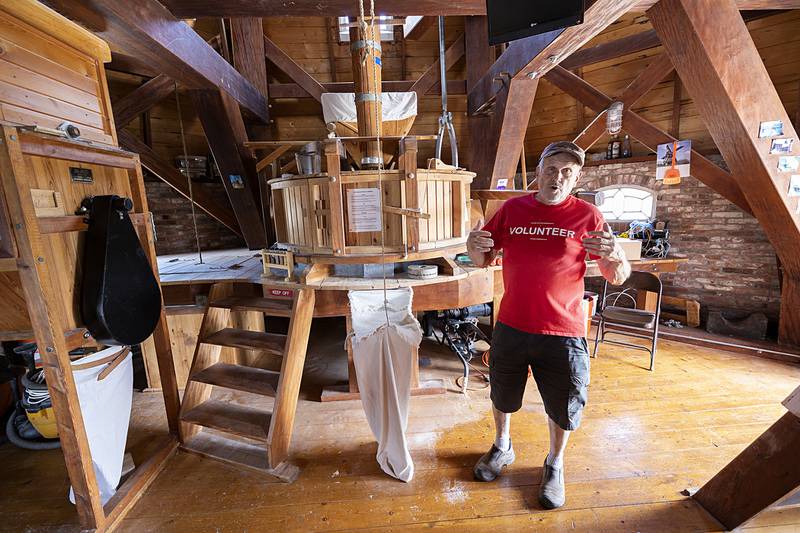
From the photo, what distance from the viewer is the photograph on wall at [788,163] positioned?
111 inches

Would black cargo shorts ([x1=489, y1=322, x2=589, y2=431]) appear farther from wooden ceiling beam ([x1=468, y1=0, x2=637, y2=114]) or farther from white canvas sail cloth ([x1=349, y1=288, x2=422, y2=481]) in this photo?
wooden ceiling beam ([x1=468, y1=0, x2=637, y2=114])

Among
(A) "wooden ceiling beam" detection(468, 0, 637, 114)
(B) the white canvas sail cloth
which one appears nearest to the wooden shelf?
(A) "wooden ceiling beam" detection(468, 0, 637, 114)

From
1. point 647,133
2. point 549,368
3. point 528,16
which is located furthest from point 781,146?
point 549,368

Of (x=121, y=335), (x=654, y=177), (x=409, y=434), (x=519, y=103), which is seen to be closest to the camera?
(x=121, y=335)

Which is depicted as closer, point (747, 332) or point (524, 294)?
point (524, 294)

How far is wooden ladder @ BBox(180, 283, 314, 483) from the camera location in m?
2.14

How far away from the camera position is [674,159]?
4.02 meters

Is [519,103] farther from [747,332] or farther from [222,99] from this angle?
[747,332]

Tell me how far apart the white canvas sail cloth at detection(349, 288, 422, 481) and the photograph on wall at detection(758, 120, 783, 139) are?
3.18 metres

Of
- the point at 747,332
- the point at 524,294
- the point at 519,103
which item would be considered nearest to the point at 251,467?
the point at 524,294

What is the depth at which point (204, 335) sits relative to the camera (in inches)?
98.0

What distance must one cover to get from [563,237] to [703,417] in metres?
2.19

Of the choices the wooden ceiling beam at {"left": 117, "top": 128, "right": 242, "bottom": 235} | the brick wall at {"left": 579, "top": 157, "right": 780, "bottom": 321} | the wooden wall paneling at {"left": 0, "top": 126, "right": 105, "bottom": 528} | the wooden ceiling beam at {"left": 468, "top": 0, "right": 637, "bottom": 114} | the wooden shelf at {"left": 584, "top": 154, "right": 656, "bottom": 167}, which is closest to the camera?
the wooden wall paneling at {"left": 0, "top": 126, "right": 105, "bottom": 528}

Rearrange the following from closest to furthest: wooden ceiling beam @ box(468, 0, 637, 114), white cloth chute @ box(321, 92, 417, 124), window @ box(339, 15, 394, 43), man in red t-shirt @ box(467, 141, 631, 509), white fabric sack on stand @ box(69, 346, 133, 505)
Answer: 1. man in red t-shirt @ box(467, 141, 631, 509)
2. white fabric sack on stand @ box(69, 346, 133, 505)
3. wooden ceiling beam @ box(468, 0, 637, 114)
4. white cloth chute @ box(321, 92, 417, 124)
5. window @ box(339, 15, 394, 43)
